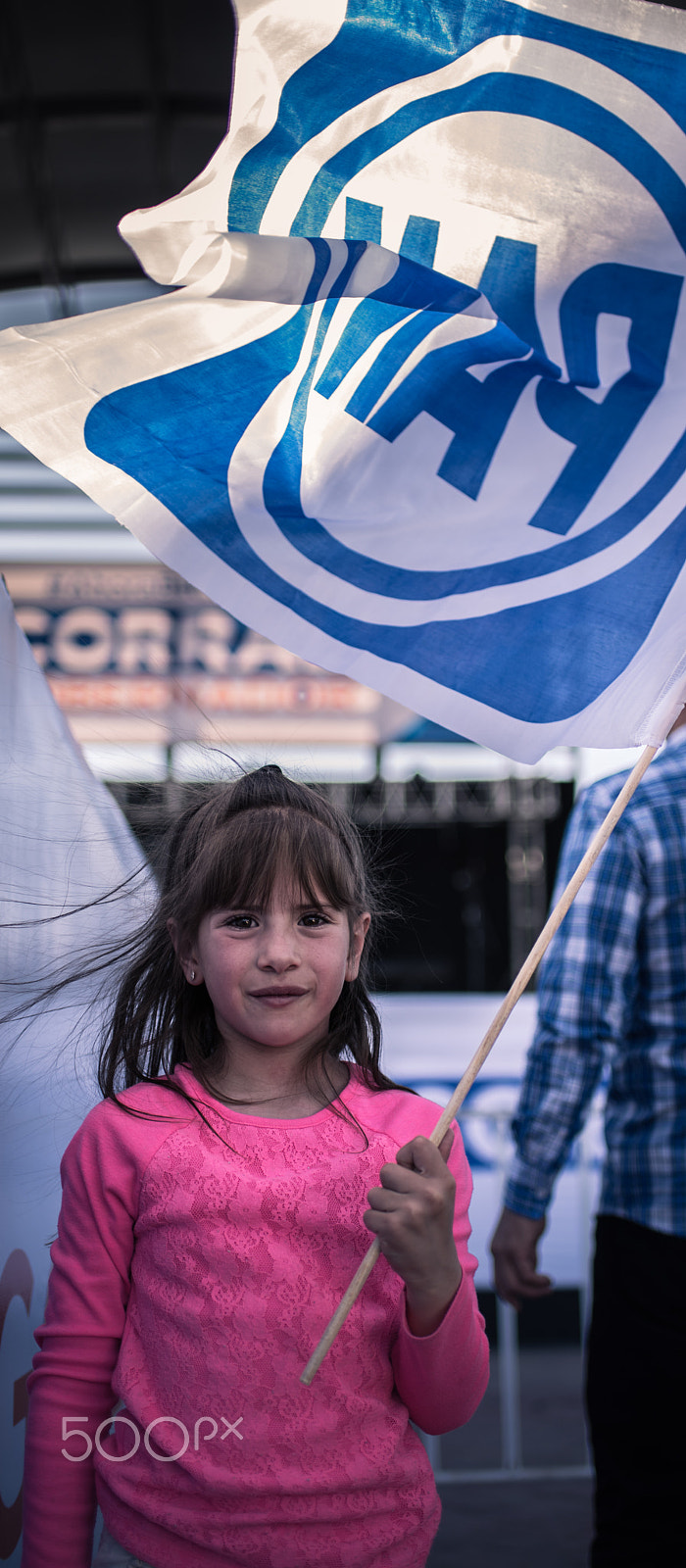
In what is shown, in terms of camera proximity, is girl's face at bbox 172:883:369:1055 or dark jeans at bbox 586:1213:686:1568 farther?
dark jeans at bbox 586:1213:686:1568

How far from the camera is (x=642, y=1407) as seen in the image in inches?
70.5

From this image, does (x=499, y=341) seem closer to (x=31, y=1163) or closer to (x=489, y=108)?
(x=489, y=108)

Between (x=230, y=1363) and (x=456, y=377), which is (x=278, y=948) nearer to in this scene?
(x=230, y=1363)

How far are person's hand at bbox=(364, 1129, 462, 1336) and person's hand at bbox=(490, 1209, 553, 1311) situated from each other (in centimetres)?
95

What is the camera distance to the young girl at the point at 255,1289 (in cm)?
100

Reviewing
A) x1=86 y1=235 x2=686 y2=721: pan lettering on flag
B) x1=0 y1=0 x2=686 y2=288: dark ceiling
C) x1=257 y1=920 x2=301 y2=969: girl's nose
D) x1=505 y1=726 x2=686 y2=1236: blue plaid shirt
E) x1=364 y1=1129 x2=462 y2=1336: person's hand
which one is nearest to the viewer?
x1=364 y1=1129 x2=462 y2=1336: person's hand

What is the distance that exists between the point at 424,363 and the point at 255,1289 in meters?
1.09

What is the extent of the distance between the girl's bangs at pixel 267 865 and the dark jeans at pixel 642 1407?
3.09ft

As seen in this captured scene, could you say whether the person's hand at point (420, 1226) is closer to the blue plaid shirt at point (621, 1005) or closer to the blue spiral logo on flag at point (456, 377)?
A: the blue spiral logo on flag at point (456, 377)

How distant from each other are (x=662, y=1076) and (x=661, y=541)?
0.88 meters

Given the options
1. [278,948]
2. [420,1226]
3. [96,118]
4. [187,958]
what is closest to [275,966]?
[278,948]

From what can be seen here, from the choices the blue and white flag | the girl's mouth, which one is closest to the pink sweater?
the girl's mouth

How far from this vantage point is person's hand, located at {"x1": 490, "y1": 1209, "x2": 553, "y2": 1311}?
1.90 m

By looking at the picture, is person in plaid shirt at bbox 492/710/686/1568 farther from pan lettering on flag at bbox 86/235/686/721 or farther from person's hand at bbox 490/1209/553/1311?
pan lettering on flag at bbox 86/235/686/721
